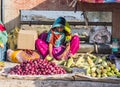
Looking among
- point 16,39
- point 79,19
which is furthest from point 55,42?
point 79,19

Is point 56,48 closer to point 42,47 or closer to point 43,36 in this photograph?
point 42,47

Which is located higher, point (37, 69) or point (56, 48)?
Result: point (56, 48)

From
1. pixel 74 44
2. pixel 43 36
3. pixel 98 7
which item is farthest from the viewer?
pixel 98 7

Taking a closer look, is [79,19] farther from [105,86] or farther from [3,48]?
[105,86]

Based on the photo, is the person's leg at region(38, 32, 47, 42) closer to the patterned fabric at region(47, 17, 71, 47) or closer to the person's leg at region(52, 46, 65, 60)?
the patterned fabric at region(47, 17, 71, 47)

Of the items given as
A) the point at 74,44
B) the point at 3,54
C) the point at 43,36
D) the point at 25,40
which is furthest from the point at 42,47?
the point at 3,54

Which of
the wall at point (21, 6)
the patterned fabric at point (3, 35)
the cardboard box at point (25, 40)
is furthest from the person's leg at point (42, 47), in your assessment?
the wall at point (21, 6)

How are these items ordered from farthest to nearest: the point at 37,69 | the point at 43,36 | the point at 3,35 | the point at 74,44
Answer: the point at 43,36 < the point at 74,44 < the point at 3,35 < the point at 37,69

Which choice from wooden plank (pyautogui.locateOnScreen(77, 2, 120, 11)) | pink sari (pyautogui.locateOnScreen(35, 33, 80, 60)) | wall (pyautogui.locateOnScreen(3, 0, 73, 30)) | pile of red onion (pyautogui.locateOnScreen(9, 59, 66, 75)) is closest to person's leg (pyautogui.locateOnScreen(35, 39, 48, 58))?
pink sari (pyautogui.locateOnScreen(35, 33, 80, 60))

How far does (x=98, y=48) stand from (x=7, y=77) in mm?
2656

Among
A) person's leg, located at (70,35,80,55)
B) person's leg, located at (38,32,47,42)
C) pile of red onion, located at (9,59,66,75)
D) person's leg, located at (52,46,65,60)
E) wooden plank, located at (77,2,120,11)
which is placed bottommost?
pile of red onion, located at (9,59,66,75)

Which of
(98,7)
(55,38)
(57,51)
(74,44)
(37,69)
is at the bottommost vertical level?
(37,69)

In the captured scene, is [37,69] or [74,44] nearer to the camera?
[37,69]

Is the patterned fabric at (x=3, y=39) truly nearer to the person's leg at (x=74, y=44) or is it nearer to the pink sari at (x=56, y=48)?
the pink sari at (x=56, y=48)
